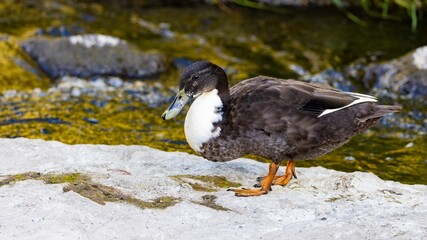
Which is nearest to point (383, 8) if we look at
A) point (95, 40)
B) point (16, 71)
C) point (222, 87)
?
point (95, 40)

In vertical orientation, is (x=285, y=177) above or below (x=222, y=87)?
below

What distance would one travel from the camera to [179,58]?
9.34 metres

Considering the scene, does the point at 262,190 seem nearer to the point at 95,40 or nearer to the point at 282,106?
the point at 282,106

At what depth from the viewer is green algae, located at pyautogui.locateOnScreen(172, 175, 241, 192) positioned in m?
4.58

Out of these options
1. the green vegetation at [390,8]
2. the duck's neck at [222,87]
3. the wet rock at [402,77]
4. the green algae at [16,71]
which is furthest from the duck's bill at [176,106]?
the green vegetation at [390,8]

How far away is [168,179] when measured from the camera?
4555 mm

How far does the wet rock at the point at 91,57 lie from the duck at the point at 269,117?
3.92 metres

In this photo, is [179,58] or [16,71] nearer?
[16,71]

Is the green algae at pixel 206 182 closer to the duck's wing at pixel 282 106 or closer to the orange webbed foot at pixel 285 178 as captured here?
the orange webbed foot at pixel 285 178

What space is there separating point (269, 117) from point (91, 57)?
4501mm

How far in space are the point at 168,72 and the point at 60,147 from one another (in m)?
3.69

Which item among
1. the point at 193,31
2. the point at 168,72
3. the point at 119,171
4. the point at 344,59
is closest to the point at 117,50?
the point at 168,72

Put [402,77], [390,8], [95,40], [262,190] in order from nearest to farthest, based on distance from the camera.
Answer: [262,190], [402,77], [95,40], [390,8]

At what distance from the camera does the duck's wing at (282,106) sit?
15.6ft
